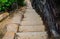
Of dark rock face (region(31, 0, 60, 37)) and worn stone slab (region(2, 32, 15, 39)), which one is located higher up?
dark rock face (region(31, 0, 60, 37))

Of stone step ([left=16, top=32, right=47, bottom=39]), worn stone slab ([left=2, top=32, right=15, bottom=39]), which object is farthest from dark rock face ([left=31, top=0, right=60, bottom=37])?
worn stone slab ([left=2, top=32, right=15, bottom=39])

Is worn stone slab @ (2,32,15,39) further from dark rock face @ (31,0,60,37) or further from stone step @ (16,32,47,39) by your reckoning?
dark rock face @ (31,0,60,37)

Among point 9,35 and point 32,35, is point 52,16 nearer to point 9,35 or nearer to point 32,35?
point 32,35

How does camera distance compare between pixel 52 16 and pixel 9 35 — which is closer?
pixel 52 16

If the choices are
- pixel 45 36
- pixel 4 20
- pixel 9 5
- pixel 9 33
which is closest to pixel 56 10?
pixel 45 36

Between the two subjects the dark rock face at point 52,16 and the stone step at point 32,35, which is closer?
the dark rock face at point 52,16

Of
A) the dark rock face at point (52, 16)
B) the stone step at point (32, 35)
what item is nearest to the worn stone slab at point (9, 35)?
the stone step at point (32, 35)

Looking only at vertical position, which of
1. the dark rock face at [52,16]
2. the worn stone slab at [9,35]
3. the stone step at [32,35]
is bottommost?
the stone step at [32,35]

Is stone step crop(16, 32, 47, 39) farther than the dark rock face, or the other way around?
stone step crop(16, 32, 47, 39)

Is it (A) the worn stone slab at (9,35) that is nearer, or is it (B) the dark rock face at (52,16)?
(B) the dark rock face at (52,16)

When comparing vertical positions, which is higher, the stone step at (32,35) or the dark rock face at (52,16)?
the dark rock face at (52,16)

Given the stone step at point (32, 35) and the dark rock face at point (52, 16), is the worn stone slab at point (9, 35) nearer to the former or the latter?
the stone step at point (32, 35)

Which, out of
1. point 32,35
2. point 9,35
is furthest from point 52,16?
point 9,35

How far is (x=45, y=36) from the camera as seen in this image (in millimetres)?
3182
